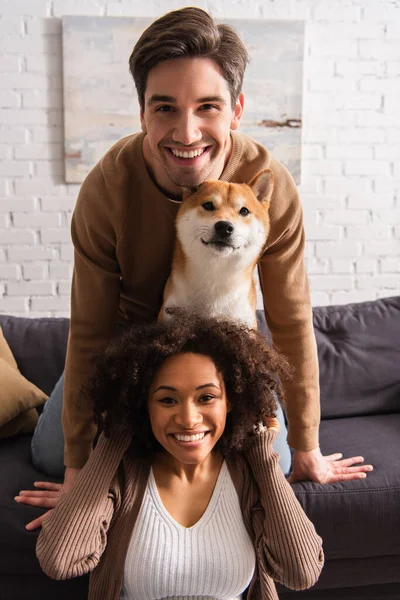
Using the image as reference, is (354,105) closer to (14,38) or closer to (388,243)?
(388,243)

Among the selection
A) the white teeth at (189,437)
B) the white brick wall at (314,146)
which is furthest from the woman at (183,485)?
the white brick wall at (314,146)

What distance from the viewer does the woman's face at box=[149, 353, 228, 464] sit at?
3.92 feet

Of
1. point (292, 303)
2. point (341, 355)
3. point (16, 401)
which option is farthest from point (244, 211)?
point (341, 355)

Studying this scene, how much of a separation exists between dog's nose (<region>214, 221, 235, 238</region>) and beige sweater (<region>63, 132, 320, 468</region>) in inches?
5.9

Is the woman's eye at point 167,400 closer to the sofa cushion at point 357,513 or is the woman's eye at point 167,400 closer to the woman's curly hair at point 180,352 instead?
the woman's curly hair at point 180,352

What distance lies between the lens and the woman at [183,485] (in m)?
1.20

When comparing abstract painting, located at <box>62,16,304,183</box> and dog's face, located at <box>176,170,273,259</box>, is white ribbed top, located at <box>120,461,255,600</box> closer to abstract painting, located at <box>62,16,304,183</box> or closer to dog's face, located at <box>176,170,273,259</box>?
dog's face, located at <box>176,170,273,259</box>

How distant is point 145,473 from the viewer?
1271 mm

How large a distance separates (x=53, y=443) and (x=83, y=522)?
0.60 meters

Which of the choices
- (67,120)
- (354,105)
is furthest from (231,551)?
(354,105)

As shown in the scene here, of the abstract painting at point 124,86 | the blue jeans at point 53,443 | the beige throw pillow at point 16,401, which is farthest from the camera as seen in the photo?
the abstract painting at point 124,86

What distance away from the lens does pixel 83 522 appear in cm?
118

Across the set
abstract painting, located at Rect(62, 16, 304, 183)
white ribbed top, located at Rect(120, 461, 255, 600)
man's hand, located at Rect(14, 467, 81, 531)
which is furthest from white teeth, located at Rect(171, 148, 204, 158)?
abstract painting, located at Rect(62, 16, 304, 183)

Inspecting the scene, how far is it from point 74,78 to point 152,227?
5.76 ft
